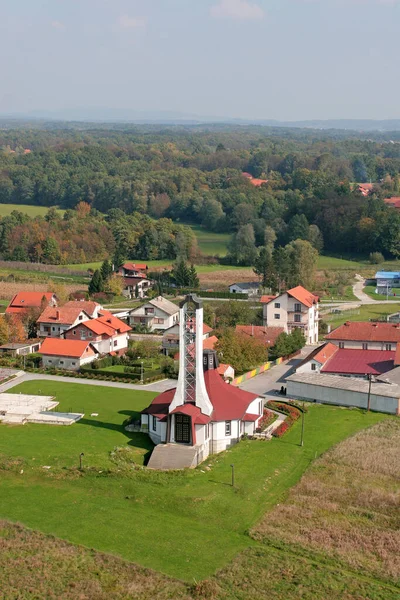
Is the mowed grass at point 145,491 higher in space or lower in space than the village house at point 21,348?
higher

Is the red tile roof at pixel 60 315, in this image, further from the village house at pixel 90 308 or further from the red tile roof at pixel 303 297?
the red tile roof at pixel 303 297

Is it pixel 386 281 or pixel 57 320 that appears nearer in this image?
pixel 57 320

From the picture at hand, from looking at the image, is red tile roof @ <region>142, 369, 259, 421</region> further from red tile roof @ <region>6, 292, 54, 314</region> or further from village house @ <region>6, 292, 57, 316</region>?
red tile roof @ <region>6, 292, 54, 314</region>

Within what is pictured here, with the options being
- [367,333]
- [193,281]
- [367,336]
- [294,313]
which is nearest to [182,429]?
[367,336]

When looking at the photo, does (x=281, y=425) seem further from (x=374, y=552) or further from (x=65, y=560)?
(x=65, y=560)

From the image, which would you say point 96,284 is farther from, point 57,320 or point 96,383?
point 96,383

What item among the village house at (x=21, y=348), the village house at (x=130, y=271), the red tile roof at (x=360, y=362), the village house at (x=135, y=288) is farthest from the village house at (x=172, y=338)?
the village house at (x=130, y=271)

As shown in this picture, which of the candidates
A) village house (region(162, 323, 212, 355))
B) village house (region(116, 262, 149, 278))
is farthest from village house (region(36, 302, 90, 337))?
village house (region(116, 262, 149, 278))
